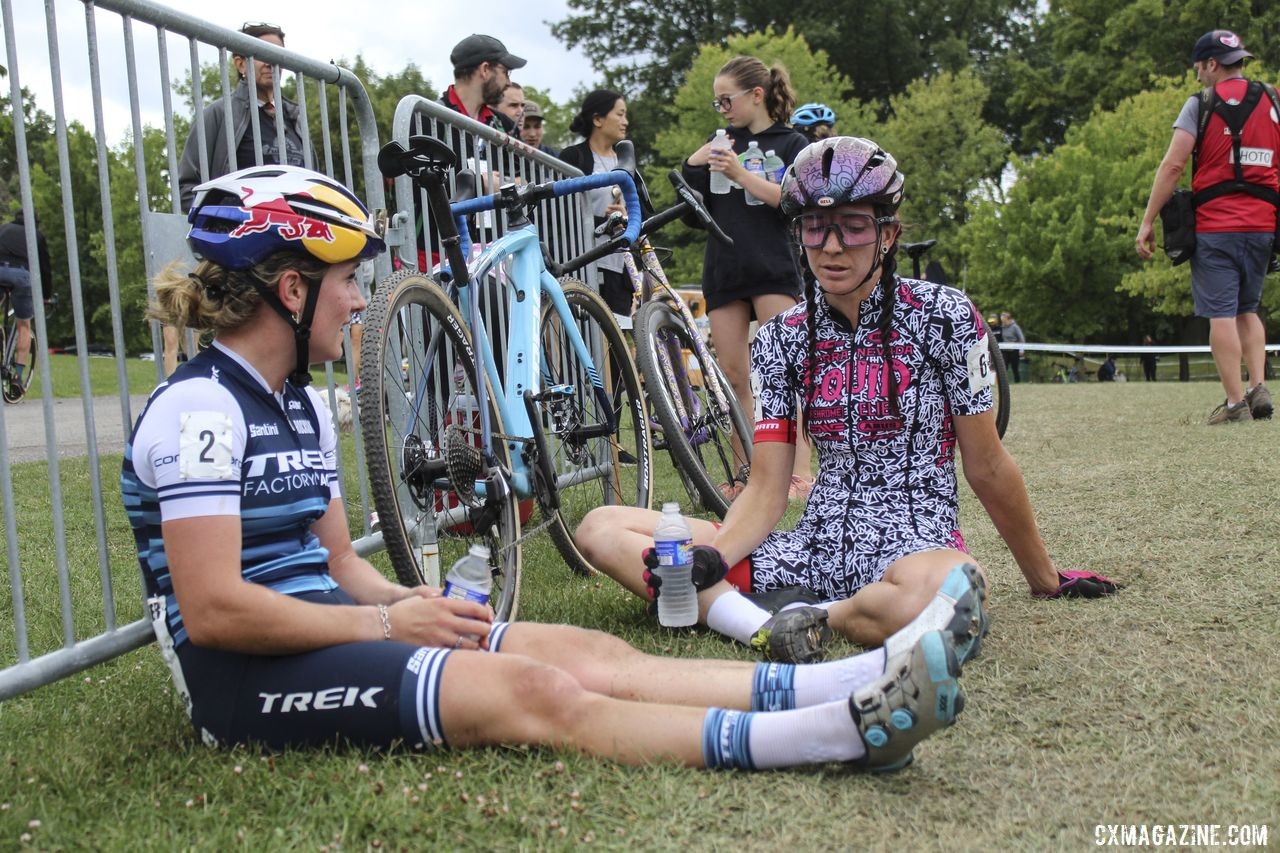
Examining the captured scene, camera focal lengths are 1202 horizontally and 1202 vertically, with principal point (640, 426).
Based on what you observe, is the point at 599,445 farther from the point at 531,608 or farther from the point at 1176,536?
the point at 1176,536

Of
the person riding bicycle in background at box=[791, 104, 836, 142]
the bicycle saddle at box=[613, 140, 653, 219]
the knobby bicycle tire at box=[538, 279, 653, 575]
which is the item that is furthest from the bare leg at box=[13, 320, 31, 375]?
the bicycle saddle at box=[613, 140, 653, 219]

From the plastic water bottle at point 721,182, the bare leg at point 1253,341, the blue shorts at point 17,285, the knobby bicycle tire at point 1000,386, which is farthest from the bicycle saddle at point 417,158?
the blue shorts at point 17,285

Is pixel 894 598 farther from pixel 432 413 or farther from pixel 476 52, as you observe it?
pixel 476 52

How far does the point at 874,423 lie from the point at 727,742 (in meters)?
1.44

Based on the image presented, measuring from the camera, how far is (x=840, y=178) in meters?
3.54

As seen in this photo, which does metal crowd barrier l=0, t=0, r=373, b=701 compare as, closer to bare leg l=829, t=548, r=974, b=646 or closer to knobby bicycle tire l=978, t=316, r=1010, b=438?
bare leg l=829, t=548, r=974, b=646

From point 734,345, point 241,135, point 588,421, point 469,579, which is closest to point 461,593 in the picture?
point 469,579

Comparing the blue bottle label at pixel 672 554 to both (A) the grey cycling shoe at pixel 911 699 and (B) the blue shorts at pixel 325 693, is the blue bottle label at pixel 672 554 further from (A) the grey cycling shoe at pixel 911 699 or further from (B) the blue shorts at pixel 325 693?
(A) the grey cycling shoe at pixel 911 699

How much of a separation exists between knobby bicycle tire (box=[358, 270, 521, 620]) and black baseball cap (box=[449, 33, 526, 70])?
9.13 ft

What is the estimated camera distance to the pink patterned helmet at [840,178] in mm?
3537

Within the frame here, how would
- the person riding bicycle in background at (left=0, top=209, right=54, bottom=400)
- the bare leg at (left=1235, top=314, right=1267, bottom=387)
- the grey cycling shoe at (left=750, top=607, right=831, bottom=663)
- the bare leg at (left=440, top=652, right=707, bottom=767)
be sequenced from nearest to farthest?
the bare leg at (left=440, top=652, right=707, bottom=767)
the grey cycling shoe at (left=750, top=607, right=831, bottom=663)
the bare leg at (left=1235, top=314, right=1267, bottom=387)
the person riding bicycle in background at (left=0, top=209, right=54, bottom=400)

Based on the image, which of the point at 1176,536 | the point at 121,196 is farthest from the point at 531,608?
the point at 121,196

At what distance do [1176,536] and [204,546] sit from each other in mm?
3943

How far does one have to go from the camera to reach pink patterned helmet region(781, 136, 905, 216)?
3.54m
